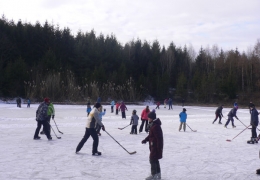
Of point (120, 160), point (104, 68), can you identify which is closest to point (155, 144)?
point (120, 160)

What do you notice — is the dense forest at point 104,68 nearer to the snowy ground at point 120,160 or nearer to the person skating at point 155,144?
the snowy ground at point 120,160

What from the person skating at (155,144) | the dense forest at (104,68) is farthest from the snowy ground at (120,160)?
the dense forest at (104,68)

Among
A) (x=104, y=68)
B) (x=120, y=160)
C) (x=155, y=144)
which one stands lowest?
(x=120, y=160)

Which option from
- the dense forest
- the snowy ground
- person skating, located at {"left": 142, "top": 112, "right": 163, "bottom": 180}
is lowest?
the snowy ground

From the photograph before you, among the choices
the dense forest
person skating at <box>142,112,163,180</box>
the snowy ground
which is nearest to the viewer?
person skating at <box>142,112,163,180</box>

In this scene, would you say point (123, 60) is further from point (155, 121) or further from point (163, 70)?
point (155, 121)

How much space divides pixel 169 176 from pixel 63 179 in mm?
2433

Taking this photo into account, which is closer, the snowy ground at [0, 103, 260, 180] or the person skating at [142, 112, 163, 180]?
the person skating at [142, 112, 163, 180]

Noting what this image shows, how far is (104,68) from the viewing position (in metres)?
59.6

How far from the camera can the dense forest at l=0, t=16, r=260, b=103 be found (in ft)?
155

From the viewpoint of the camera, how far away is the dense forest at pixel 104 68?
47.2m

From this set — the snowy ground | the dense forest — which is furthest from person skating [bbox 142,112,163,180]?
the dense forest

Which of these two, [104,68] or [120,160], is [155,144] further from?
[104,68]

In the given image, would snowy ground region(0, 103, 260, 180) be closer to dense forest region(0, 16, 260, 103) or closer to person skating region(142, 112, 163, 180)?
person skating region(142, 112, 163, 180)
